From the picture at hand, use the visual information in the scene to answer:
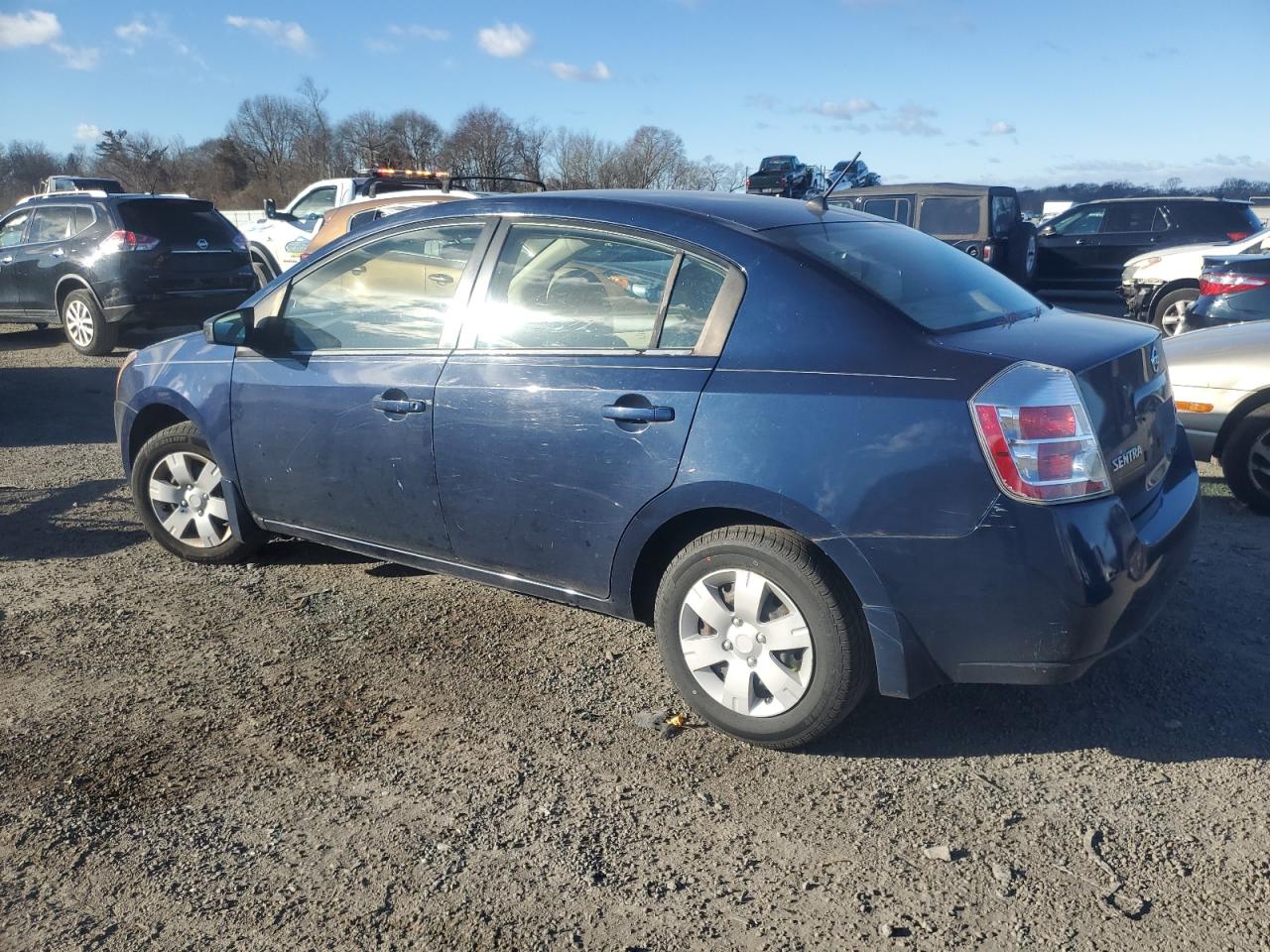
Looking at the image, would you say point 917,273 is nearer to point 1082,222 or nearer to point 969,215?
point 969,215

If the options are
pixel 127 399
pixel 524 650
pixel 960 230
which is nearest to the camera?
pixel 524 650

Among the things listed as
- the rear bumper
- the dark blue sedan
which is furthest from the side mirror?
the rear bumper

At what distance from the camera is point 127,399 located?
5.09m

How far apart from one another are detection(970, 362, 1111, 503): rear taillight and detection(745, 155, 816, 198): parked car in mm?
1606

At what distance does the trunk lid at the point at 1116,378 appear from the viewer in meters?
3.04

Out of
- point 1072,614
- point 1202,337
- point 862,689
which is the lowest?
point 862,689

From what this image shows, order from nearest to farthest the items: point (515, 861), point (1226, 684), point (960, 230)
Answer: point (515, 861)
point (1226, 684)
point (960, 230)

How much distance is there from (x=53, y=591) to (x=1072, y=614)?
13.8ft

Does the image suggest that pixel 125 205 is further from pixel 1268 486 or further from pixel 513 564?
pixel 1268 486

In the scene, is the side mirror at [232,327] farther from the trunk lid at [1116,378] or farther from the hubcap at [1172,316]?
the hubcap at [1172,316]

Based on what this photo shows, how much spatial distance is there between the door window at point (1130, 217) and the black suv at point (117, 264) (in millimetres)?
12704

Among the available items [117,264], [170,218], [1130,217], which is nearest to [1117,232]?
[1130,217]

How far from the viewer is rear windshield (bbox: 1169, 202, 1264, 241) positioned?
51.6ft

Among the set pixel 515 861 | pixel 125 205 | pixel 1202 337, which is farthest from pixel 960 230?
pixel 515 861
